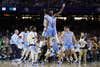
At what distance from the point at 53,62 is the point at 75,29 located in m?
4.99

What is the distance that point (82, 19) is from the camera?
2842 cm

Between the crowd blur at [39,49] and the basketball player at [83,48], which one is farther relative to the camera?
the basketball player at [83,48]

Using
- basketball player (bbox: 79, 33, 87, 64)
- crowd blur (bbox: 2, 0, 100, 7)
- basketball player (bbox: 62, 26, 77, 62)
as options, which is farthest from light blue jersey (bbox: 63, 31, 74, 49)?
crowd blur (bbox: 2, 0, 100, 7)

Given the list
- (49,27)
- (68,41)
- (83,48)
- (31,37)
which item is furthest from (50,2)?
(83,48)

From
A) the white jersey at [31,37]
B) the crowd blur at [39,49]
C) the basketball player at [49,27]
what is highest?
the basketball player at [49,27]

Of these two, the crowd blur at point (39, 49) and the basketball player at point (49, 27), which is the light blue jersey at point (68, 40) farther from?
the basketball player at point (49, 27)

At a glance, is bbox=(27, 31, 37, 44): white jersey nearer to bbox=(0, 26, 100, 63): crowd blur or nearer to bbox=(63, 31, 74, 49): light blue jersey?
bbox=(0, 26, 100, 63): crowd blur

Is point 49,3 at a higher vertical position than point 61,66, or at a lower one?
higher

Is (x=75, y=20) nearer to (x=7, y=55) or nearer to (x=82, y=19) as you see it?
(x=82, y=19)

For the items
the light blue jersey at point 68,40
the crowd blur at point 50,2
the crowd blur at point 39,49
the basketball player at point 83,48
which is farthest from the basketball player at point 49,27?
the crowd blur at point 50,2

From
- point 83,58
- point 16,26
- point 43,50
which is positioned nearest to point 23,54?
point 43,50

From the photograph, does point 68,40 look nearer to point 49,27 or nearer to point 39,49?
point 49,27

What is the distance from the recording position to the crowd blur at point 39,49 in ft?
74.2

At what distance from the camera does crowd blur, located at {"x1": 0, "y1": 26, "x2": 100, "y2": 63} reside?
22.6 m
